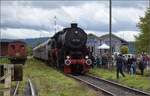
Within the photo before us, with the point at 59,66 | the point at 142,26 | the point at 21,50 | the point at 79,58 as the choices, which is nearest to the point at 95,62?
the point at 59,66

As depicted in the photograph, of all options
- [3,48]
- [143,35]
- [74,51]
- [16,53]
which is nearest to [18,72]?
[74,51]

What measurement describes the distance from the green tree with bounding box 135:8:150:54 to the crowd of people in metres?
20.9

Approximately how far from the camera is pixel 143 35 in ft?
225

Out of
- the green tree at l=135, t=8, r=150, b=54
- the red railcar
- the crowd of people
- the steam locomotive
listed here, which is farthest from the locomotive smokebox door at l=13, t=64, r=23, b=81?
the green tree at l=135, t=8, r=150, b=54

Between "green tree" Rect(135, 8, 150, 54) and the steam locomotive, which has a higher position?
"green tree" Rect(135, 8, 150, 54)

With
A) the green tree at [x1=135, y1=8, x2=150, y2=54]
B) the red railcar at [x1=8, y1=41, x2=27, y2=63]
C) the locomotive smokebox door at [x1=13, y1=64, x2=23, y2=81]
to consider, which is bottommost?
the locomotive smokebox door at [x1=13, y1=64, x2=23, y2=81]

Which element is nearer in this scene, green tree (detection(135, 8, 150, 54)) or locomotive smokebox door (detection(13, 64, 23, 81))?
locomotive smokebox door (detection(13, 64, 23, 81))

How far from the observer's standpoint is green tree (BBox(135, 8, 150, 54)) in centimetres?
6706

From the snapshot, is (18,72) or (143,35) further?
(143,35)

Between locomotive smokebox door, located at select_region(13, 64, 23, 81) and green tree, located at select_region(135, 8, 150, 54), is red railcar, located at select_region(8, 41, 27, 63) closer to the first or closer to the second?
green tree, located at select_region(135, 8, 150, 54)

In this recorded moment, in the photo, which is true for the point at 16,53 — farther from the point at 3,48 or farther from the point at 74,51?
the point at 74,51

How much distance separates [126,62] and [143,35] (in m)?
31.4

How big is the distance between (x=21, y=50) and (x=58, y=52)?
24899 mm

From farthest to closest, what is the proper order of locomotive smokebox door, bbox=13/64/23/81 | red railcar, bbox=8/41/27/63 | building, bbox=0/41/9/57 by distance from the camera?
building, bbox=0/41/9/57 → red railcar, bbox=8/41/27/63 → locomotive smokebox door, bbox=13/64/23/81
